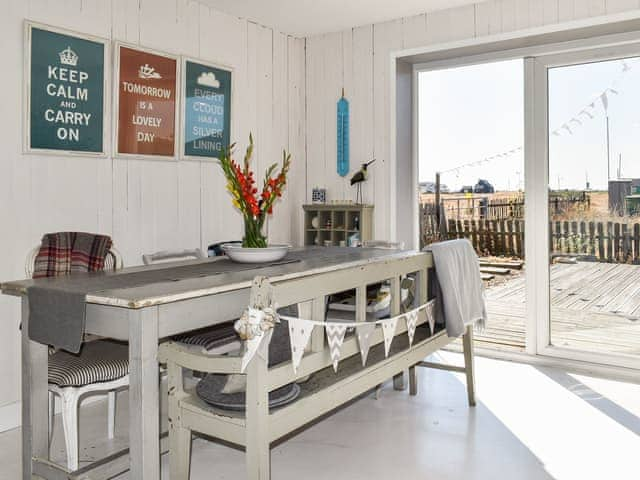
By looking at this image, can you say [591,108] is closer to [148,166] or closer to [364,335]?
[364,335]

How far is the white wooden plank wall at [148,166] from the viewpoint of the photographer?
2.93 metres

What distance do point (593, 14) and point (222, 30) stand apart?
2.45 m

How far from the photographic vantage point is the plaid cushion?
8.50 ft

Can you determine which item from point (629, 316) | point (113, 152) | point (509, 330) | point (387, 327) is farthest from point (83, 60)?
point (629, 316)

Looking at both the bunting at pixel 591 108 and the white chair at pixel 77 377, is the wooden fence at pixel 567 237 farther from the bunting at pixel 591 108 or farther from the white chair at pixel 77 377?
the white chair at pixel 77 377

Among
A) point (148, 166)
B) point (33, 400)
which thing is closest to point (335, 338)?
point (33, 400)

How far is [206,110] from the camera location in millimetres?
3971

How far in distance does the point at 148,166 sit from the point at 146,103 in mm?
386

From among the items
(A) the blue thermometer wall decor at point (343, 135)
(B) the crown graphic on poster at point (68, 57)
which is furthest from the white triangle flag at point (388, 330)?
(A) the blue thermometer wall decor at point (343, 135)

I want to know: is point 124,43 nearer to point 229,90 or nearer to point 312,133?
point 229,90

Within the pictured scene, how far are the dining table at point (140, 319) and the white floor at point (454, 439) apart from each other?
17.5 inches

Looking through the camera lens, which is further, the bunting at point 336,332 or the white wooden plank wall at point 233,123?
the white wooden plank wall at point 233,123

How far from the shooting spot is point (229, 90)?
13.6ft

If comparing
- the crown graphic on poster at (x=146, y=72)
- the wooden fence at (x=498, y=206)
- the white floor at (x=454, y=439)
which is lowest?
the white floor at (x=454, y=439)
